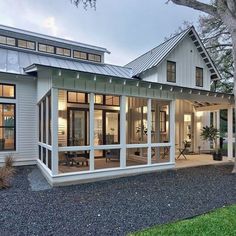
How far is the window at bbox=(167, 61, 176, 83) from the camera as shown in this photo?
12.6m

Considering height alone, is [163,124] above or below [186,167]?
above

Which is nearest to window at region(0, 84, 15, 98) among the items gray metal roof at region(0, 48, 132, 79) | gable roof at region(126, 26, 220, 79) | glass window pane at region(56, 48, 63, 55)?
gray metal roof at region(0, 48, 132, 79)

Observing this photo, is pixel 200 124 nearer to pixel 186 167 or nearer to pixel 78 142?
pixel 186 167

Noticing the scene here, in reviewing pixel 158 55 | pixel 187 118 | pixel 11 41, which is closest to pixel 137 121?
pixel 158 55

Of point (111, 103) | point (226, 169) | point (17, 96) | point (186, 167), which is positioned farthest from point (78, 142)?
point (226, 169)

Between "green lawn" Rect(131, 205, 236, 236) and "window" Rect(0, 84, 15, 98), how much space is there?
318 inches

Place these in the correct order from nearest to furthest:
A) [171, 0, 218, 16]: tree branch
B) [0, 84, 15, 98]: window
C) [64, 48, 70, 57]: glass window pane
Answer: [171, 0, 218, 16]: tree branch, [0, 84, 15, 98]: window, [64, 48, 70, 57]: glass window pane

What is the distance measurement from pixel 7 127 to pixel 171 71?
8773 millimetres

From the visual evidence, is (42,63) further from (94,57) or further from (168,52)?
(168,52)

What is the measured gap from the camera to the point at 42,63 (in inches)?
441

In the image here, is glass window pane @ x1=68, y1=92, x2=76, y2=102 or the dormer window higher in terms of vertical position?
the dormer window

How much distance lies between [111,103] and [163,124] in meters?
2.72

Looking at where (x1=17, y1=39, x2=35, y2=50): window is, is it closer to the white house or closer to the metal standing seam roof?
the white house

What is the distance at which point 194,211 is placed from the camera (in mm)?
4426
